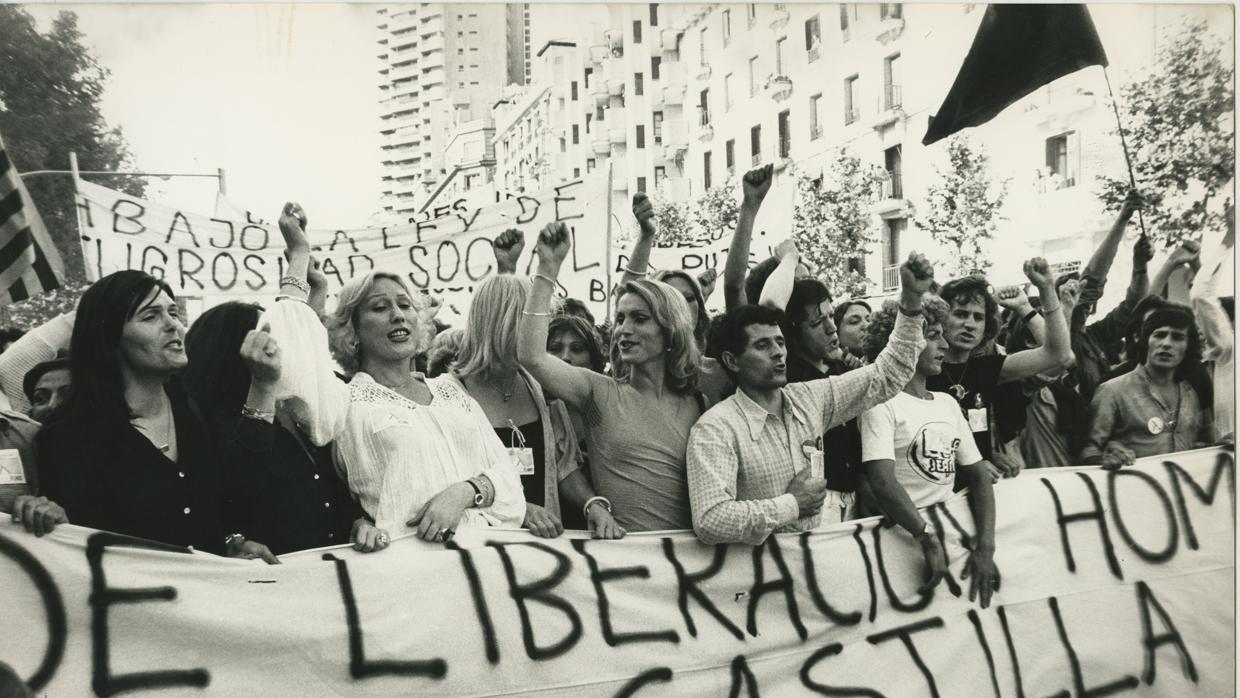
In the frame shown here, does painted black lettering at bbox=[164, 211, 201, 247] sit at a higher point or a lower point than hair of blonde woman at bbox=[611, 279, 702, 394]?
higher

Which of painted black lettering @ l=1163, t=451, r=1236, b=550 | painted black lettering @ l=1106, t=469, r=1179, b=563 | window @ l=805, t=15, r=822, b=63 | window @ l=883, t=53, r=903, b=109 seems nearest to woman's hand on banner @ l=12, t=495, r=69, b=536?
painted black lettering @ l=1106, t=469, r=1179, b=563

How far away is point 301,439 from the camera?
3639 millimetres

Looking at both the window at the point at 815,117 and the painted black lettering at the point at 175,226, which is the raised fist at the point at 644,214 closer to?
the painted black lettering at the point at 175,226

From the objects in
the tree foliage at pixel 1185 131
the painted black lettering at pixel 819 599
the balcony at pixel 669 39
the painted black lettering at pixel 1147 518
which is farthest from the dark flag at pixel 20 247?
the balcony at pixel 669 39

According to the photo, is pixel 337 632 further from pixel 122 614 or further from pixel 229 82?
pixel 229 82

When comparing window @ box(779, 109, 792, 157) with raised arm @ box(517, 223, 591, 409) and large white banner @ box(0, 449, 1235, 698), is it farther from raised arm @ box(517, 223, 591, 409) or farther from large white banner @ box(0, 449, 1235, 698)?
raised arm @ box(517, 223, 591, 409)

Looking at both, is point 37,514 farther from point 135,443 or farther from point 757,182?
point 757,182

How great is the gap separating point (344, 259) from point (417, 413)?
11.6 ft

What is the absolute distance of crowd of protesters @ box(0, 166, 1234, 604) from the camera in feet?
11.3

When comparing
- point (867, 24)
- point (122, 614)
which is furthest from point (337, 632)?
point (867, 24)

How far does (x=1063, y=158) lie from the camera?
1300 centimetres

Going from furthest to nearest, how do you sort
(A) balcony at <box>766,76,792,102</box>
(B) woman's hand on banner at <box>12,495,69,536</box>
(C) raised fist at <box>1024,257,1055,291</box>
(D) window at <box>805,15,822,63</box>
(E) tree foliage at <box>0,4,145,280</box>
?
(A) balcony at <box>766,76,792,102</box> → (D) window at <box>805,15,822,63</box> → (E) tree foliage at <box>0,4,145,280</box> → (C) raised fist at <box>1024,257,1055,291</box> → (B) woman's hand on banner at <box>12,495,69,536</box>

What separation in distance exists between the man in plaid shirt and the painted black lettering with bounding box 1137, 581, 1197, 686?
153 cm

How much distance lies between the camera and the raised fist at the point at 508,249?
4727 millimetres
